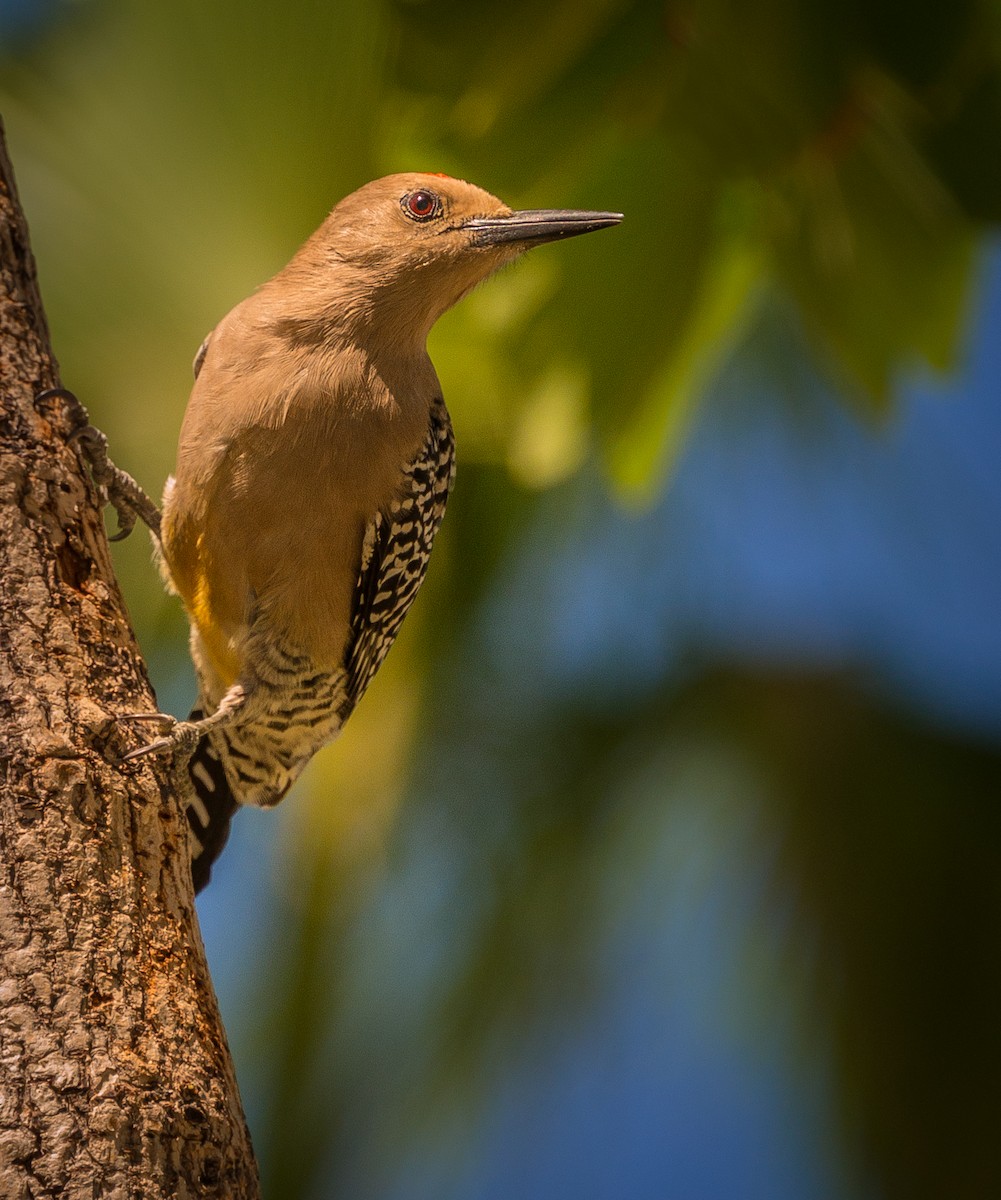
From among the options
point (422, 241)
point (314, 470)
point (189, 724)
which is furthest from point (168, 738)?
point (422, 241)

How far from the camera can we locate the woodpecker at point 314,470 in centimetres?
444

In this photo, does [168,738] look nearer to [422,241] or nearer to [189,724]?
[189,724]

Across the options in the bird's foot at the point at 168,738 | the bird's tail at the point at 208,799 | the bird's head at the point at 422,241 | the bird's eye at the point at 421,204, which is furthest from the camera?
the bird's tail at the point at 208,799

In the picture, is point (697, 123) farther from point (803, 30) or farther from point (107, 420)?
point (107, 420)

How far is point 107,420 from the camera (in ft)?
27.4

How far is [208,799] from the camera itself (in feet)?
17.1

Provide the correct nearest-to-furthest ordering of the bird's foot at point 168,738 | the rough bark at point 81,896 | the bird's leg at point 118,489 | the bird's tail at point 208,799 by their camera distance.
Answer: the rough bark at point 81,896, the bird's foot at point 168,738, the bird's leg at point 118,489, the bird's tail at point 208,799

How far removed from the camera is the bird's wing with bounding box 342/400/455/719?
4820 mm

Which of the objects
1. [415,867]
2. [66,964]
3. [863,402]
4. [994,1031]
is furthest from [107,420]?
[994,1031]

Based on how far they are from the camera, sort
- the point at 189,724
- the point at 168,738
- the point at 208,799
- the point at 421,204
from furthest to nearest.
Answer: the point at 208,799 < the point at 421,204 < the point at 189,724 < the point at 168,738

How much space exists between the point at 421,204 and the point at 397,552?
1.30m

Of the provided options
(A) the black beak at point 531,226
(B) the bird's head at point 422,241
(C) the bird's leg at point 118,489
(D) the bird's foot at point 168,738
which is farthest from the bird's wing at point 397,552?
(D) the bird's foot at point 168,738

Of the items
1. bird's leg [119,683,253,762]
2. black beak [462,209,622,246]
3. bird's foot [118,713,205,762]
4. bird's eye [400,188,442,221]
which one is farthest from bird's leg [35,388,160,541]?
black beak [462,209,622,246]

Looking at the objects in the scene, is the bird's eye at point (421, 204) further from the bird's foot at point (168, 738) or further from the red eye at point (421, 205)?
the bird's foot at point (168, 738)
